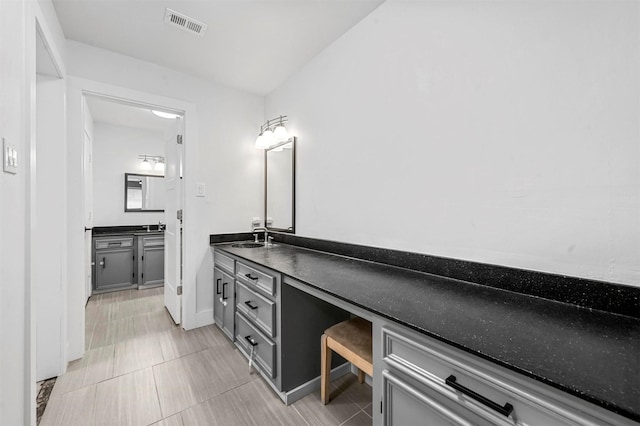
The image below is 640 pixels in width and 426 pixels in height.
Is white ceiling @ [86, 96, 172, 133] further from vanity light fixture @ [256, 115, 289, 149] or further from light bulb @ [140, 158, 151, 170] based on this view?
vanity light fixture @ [256, 115, 289, 149]

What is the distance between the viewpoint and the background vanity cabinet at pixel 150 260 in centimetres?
381

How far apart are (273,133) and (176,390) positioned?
2205 millimetres

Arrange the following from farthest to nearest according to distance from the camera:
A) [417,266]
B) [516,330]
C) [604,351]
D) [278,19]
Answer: [278,19]
[417,266]
[516,330]
[604,351]

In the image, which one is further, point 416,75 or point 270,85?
point 270,85

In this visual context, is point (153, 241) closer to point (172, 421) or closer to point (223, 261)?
point (223, 261)

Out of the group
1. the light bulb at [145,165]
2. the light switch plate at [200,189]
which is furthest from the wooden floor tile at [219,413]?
the light bulb at [145,165]

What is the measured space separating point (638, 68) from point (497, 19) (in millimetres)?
560

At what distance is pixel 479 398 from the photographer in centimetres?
71

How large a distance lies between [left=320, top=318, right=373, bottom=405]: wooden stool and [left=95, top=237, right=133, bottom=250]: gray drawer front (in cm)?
355

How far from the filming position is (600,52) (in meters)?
0.93

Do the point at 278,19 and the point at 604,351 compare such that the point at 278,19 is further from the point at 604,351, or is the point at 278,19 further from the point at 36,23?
the point at 604,351

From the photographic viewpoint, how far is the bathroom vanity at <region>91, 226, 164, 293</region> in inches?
141

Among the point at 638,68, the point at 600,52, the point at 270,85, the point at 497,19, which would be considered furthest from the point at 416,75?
the point at 270,85

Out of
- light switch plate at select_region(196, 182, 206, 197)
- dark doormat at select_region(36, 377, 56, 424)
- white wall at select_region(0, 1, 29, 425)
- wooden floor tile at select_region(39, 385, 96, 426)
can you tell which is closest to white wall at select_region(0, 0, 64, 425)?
white wall at select_region(0, 1, 29, 425)
